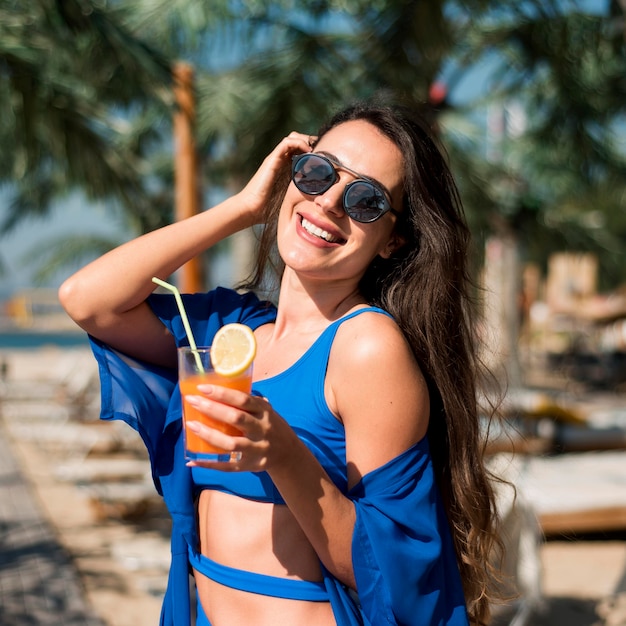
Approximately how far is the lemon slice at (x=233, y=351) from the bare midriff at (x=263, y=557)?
0.38 m

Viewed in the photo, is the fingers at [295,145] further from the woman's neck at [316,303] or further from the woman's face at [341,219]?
the woman's neck at [316,303]

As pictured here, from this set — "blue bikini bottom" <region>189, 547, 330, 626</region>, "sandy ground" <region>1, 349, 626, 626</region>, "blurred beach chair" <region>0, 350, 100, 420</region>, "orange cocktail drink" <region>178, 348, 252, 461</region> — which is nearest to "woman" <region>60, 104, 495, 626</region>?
"blue bikini bottom" <region>189, 547, 330, 626</region>

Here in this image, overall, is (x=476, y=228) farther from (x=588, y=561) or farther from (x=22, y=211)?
(x=22, y=211)

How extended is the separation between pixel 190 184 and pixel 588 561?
151 inches

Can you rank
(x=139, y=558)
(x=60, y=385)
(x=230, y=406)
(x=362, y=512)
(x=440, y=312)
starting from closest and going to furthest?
(x=230, y=406) → (x=362, y=512) → (x=440, y=312) → (x=139, y=558) → (x=60, y=385)

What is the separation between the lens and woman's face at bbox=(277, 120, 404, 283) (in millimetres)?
1630

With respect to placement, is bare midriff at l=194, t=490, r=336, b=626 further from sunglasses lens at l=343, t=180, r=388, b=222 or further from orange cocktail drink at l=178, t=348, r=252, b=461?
sunglasses lens at l=343, t=180, r=388, b=222

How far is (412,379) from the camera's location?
4.89 feet

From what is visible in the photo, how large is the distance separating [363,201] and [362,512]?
59 centimetres

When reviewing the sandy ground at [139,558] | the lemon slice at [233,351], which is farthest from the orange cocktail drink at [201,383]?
the sandy ground at [139,558]

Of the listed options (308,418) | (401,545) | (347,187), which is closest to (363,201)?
(347,187)

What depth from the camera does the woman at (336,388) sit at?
4.78 feet

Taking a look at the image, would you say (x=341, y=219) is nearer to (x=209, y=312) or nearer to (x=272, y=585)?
(x=209, y=312)

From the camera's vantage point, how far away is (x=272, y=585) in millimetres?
1550
